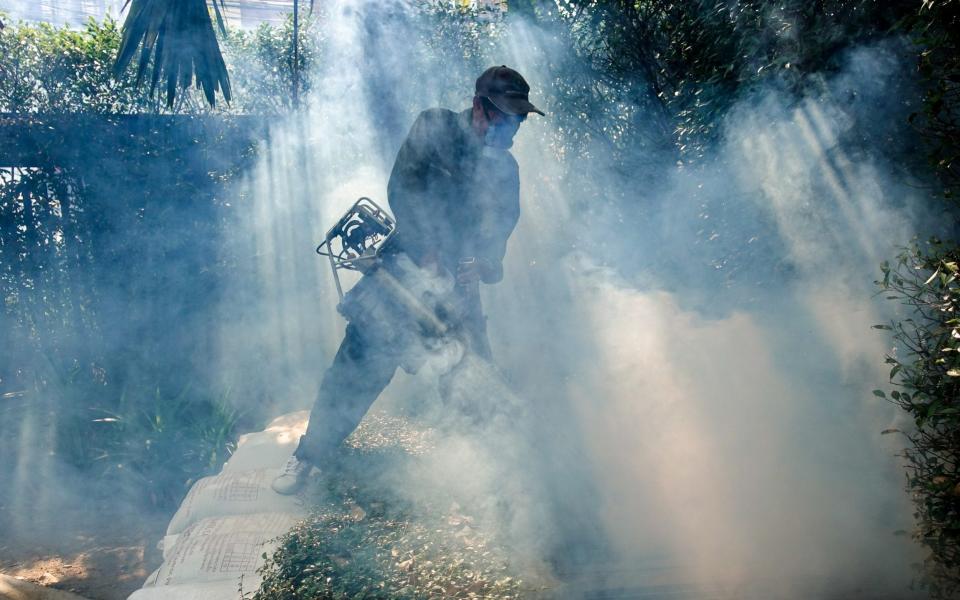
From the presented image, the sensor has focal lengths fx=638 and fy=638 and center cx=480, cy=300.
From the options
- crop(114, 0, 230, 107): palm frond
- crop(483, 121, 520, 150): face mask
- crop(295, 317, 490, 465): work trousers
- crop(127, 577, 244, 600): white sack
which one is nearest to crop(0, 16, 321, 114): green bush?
crop(114, 0, 230, 107): palm frond

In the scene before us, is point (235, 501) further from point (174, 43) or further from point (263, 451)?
point (174, 43)

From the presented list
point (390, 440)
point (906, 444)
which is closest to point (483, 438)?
point (390, 440)

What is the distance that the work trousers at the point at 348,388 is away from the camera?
3779 millimetres

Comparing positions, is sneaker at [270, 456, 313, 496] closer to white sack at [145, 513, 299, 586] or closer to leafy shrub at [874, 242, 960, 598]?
white sack at [145, 513, 299, 586]

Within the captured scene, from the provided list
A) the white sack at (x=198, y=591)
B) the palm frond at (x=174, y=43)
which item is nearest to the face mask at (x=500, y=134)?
the white sack at (x=198, y=591)

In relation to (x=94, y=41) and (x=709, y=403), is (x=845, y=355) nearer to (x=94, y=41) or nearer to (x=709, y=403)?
(x=709, y=403)

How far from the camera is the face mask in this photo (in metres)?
3.65

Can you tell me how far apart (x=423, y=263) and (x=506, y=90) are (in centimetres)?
111

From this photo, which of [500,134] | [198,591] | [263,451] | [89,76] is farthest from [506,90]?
[89,76]

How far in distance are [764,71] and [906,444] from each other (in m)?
2.00

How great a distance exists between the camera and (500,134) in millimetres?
3686

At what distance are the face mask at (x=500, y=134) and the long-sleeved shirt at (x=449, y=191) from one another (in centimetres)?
6

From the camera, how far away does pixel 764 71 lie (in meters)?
3.43

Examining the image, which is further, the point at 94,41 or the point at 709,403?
the point at 94,41
